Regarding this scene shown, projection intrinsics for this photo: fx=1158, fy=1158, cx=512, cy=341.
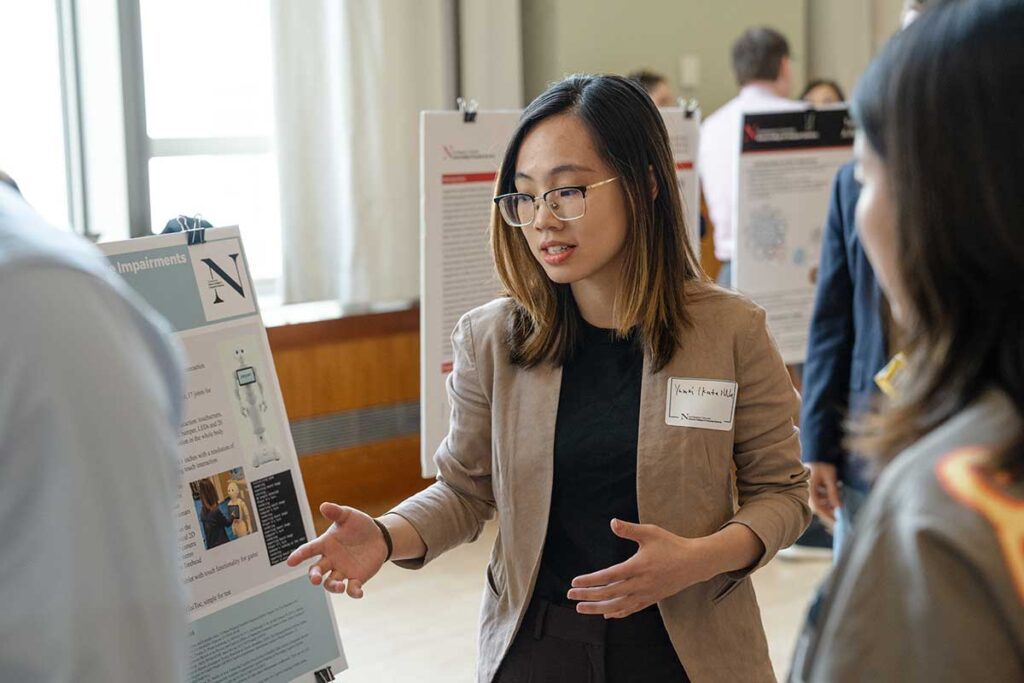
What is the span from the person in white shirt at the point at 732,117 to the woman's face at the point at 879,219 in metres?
4.66

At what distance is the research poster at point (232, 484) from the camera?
6.89 ft

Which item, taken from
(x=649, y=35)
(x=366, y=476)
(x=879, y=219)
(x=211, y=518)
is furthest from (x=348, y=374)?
(x=879, y=219)

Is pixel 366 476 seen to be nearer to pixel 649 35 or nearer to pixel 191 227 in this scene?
pixel 649 35

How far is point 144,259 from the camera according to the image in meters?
2.12

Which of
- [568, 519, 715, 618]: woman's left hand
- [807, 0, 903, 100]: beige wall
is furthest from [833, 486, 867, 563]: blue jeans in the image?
[807, 0, 903, 100]: beige wall

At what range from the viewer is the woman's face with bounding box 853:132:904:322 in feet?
2.89

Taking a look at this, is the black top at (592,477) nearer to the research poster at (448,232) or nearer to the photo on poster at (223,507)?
the photo on poster at (223,507)

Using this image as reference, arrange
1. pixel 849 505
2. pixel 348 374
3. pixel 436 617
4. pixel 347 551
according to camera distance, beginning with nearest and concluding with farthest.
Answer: pixel 347 551 → pixel 849 505 → pixel 436 617 → pixel 348 374

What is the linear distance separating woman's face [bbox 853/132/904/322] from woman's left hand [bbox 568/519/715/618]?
73cm

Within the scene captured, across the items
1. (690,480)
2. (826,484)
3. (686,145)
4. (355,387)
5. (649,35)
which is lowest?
(355,387)

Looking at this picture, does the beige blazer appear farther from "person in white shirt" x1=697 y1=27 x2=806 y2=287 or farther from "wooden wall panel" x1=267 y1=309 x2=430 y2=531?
"person in white shirt" x1=697 y1=27 x2=806 y2=287

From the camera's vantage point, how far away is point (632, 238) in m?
1.85

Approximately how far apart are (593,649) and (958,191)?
1.10m

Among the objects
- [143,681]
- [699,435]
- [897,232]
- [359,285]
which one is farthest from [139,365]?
[359,285]
